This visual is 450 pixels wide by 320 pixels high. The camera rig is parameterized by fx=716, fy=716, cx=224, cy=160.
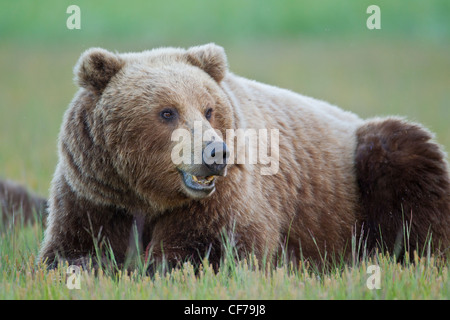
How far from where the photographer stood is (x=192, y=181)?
5.33 meters

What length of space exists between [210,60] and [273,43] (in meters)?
24.8

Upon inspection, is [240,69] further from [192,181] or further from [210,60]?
[192,181]

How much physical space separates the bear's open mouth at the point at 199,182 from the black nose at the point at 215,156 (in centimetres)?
22

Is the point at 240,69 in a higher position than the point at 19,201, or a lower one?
higher

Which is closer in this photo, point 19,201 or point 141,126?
point 141,126

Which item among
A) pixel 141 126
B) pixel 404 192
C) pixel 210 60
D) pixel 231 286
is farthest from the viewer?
pixel 404 192

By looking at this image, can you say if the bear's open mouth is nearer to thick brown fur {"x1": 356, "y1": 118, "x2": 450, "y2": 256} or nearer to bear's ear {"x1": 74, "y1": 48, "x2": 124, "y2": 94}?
bear's ear {"x1": 74, "y1": 48, "x2": 124, "y2": 94}

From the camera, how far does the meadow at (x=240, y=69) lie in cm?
475

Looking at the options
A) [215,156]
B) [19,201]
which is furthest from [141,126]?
[19,201]

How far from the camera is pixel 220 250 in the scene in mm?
5590

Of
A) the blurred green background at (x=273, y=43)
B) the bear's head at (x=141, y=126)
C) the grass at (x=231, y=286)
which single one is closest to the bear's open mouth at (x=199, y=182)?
the bear's head at (x=141, y=126)

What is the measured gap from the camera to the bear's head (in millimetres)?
5469

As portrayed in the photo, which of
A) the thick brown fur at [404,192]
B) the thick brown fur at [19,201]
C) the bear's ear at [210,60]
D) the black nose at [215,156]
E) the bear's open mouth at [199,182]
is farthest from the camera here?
the thick brown fur at [19,201]

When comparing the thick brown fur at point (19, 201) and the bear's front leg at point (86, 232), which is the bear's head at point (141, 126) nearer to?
the bear's front leg at point (86, 232)
